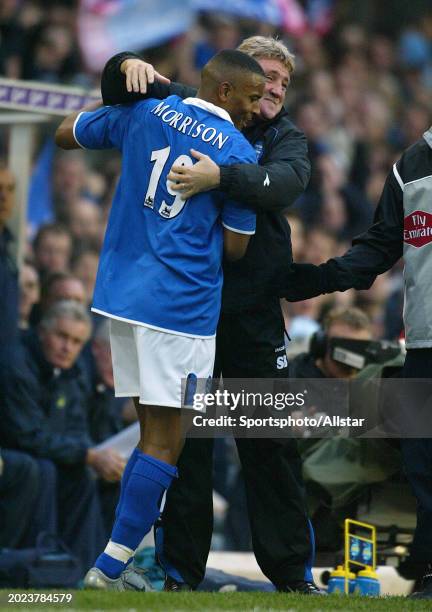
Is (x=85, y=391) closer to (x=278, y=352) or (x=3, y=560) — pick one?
(x=3, y=560)

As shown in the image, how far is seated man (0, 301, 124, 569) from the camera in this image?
310 inches

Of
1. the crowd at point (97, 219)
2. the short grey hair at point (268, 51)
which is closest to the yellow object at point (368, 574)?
the crowd at point (97, 219)

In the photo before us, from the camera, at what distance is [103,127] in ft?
17.7

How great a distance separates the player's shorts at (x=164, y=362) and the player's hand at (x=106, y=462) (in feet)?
9.76

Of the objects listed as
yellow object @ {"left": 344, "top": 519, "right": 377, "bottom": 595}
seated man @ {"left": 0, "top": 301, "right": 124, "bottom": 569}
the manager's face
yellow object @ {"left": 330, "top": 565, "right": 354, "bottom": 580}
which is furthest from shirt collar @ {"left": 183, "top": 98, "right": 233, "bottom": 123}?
seated man @ {"left": 0, "top": 301, "right": 124, "bottom": 569}

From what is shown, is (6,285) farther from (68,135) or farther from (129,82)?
(129,82)

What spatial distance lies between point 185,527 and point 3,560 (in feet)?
5.87

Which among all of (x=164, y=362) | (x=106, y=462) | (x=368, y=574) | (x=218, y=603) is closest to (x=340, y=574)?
(x=368, y=574)

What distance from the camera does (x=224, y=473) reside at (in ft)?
31.8

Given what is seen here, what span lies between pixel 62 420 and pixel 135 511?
10.4 feet

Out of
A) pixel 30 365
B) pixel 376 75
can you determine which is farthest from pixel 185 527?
pixel 376 75

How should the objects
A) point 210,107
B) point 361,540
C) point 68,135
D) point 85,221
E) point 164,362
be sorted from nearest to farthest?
point 164,362, point 210,107, point 68,135, point 361,540, point 85,221

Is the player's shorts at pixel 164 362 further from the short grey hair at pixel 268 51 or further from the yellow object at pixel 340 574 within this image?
the yellow object at pixel 340 574

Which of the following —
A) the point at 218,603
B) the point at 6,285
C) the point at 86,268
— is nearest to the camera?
the point at 218,603
